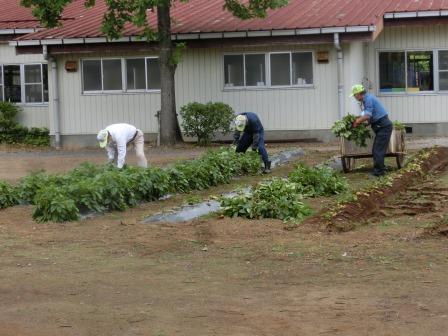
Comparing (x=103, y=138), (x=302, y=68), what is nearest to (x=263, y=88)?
(x=302, y=68)

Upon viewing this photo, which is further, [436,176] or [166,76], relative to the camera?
[166,76]

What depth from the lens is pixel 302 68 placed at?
25.8 meters

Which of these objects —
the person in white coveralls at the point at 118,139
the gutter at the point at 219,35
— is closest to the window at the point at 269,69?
the gutter at the point at 219,35

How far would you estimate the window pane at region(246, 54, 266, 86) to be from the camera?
26016 millimetres

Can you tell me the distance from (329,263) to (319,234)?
5.41ft

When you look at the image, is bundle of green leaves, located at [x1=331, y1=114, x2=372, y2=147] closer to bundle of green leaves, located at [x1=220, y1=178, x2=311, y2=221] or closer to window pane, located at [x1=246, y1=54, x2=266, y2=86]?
bundle of green leaves, located at [x1=220, y1=178, x2=311, y2=221]

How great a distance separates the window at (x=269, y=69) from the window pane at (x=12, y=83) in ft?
25.6

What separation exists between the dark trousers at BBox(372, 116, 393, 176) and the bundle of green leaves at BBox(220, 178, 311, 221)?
4.47m

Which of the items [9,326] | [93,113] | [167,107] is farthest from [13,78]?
[9,326]

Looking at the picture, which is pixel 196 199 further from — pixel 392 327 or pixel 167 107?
pixel 167 107

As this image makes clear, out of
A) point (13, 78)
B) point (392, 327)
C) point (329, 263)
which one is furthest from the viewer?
point (13, 78)

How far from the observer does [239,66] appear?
2617cm

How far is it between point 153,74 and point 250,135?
30.7 feet

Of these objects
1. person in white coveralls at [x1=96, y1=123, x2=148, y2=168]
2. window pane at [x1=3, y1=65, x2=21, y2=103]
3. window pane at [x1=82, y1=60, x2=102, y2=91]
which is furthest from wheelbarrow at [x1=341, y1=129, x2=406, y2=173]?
window pane at [x1=3, y1=65, x2=21, y2=103]
